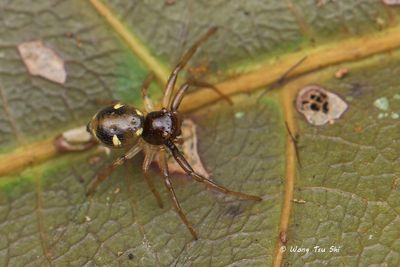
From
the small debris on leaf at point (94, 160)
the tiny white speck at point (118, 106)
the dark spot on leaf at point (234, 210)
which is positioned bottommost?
the dark spot on leaf at point (234, 210)

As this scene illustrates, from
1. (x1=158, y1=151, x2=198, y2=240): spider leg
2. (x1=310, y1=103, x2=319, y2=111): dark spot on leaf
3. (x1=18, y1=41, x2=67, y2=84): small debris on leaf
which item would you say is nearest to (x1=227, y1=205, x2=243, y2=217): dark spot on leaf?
(x1=158, y1=151, x2=198, y2=240): spider leg

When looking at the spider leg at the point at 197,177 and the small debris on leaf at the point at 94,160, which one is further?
the small debris on leaf at the point at 94,160

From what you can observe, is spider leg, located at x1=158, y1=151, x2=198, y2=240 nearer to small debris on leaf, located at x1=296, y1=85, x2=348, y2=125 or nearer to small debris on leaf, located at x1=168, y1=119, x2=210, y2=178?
small debris on leaf, located at x1=168, y1=119, x2=210, y2=178

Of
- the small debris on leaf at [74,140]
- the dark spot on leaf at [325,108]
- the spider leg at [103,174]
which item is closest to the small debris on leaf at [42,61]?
the small debris on leaf at [74,140]

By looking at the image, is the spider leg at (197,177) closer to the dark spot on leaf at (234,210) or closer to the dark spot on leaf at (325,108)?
the dark spot on leaf at (234,210)

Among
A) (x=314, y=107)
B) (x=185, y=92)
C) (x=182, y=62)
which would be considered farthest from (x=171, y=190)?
(x=314, y=107)

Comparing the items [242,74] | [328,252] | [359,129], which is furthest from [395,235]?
[242,74]

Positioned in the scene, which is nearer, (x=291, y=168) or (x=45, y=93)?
(x=291, y=168)

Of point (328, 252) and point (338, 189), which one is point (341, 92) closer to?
point (338, 189)
